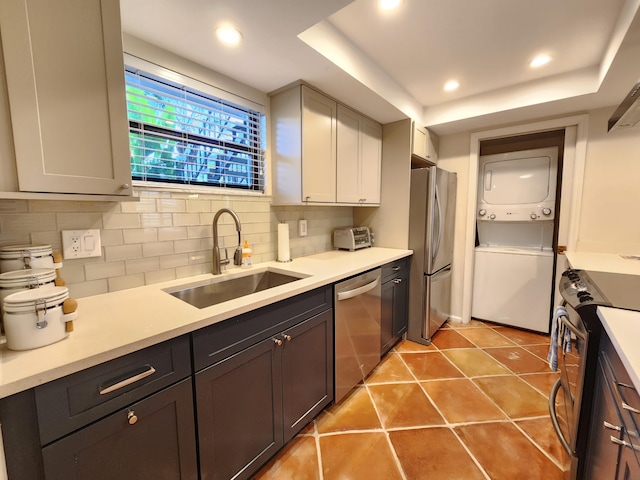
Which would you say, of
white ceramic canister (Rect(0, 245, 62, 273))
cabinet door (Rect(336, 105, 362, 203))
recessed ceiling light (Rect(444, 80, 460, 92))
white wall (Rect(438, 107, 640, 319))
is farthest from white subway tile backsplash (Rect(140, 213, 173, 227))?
white wall (Rect(438, 107, 640, 319))

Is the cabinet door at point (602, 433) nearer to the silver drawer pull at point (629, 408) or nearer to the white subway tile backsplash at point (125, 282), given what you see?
the silver drawer pull at point (629, 408)

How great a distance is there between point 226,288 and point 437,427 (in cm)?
156

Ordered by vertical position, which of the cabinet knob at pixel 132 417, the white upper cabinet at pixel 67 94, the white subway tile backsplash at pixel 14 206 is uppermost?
the white upper cabinet at pixel 67 94

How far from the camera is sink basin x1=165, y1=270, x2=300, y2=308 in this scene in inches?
60.3

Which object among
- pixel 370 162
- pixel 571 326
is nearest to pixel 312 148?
pixel 370 162

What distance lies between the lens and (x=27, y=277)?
0.88 m

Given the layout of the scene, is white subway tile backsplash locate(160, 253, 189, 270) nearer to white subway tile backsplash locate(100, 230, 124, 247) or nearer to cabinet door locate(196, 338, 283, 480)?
white subway tile backsplash locate(100, 230, 124, 247)

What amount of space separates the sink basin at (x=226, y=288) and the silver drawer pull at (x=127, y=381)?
0.62 metres

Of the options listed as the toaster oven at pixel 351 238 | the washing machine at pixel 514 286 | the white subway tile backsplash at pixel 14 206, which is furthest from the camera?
the washing machine at pixel 514 286

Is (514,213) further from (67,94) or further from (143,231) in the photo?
(67,94)

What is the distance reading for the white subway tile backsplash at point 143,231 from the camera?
114 centimetres

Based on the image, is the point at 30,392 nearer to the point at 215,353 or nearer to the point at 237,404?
the point at 215,353

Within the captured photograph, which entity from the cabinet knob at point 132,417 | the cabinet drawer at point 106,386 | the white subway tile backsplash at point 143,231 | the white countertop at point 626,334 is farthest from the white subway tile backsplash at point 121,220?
the white countertop at point 626,334

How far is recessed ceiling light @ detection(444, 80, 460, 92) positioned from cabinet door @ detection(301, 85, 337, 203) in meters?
1.03
